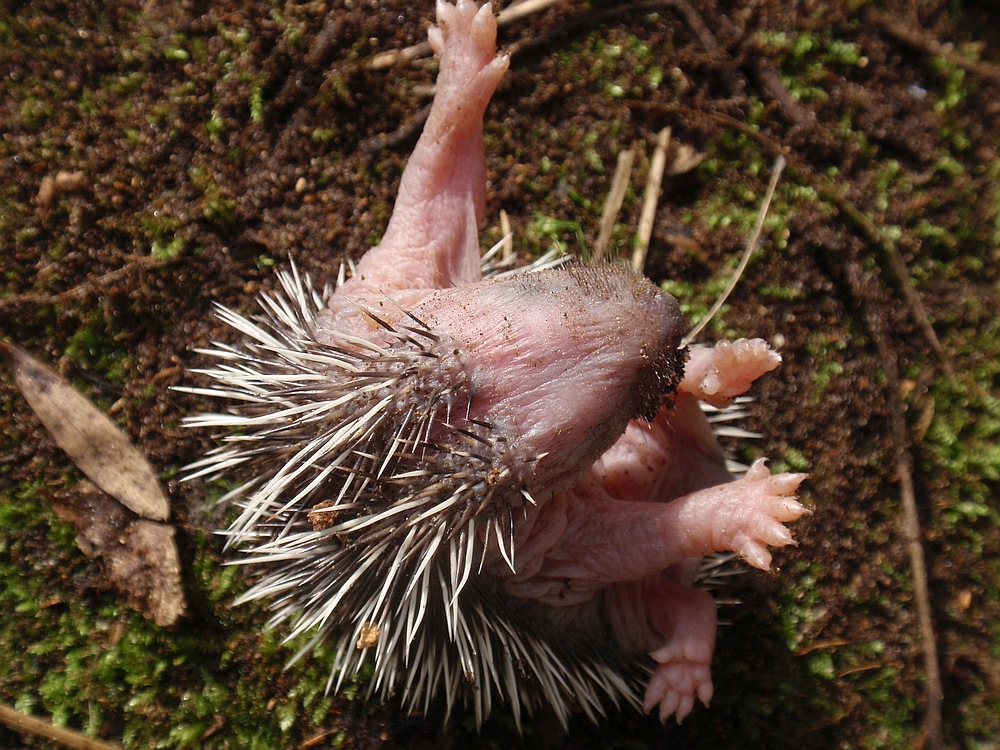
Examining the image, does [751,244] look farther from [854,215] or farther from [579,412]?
[579,412]

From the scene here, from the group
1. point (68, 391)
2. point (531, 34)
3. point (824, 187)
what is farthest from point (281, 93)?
point (824, 187)

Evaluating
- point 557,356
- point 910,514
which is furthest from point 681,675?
point 910,514

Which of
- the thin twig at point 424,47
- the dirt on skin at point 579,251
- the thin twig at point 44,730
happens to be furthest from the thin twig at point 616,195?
the thin twig at point 44,730

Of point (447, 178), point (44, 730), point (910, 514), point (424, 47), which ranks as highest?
point (424, 47)

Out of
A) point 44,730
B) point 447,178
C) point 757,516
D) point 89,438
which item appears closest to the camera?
point 757,516

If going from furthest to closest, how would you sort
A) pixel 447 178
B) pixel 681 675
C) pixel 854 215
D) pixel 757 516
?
pixel 854 215
pixel 447 178
pixel 681 675
pixel 757 516

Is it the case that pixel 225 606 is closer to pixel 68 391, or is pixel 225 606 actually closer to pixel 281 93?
pixel 68 391
